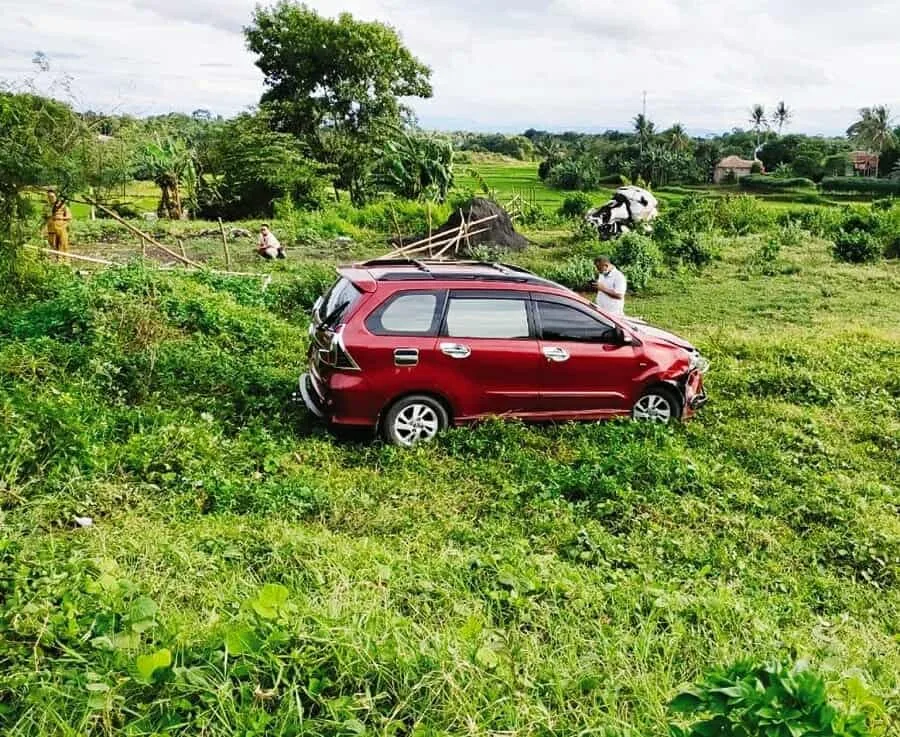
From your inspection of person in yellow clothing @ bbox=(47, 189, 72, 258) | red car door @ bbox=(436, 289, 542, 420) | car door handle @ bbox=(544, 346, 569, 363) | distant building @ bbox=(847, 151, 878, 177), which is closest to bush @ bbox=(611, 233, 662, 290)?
car door handle @ bbox=(544, 346, 569, 363)

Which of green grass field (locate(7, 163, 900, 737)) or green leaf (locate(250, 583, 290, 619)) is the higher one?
green leaf (locate(250, 583, 290, 619))

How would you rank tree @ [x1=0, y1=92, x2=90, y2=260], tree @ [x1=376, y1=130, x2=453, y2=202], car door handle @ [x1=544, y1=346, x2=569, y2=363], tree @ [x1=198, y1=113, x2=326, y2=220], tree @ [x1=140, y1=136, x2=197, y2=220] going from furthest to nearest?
tree @ [x1=198, y1=113, x2=326, y2=220], tree @ [x1=376, y1=130, x2=453, y2=202], tree @ [x1=140, y1=136, x2=197, y2=220], tree @ [x1=0, y1=92, x2=90, y2=260], car door handle @ [x1=544, y1=346, x2=569, y2=363]

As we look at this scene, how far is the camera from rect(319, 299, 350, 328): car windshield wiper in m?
7.11

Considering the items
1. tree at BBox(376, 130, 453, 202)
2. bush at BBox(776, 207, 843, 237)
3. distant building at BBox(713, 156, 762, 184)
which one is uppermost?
distant building at BBox(713, 156, 762, 184)

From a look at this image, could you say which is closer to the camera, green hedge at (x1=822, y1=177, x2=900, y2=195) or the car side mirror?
the car side mirror

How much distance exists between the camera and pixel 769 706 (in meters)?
2.04

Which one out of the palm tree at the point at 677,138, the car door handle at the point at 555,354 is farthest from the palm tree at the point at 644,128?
the car door handle at the point at 555,354

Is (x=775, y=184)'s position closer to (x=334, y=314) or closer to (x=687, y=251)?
(x=687, y=251)

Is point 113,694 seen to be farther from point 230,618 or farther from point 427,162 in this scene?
point 427,162

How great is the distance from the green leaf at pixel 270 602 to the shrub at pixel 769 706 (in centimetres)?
160

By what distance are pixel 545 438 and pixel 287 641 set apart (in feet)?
→ 15.5

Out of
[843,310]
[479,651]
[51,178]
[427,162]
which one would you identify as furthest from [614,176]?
[479,651]

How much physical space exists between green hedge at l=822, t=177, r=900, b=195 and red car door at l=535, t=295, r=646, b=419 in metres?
50.6

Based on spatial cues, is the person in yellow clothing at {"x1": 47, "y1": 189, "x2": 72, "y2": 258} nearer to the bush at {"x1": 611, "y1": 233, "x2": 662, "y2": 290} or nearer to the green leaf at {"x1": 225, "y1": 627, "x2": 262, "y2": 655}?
the bush at {"x1": 611, "y1": 233, "x2": 662, "y2": 290}
